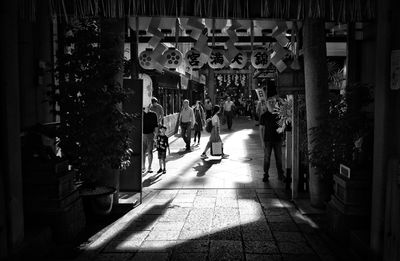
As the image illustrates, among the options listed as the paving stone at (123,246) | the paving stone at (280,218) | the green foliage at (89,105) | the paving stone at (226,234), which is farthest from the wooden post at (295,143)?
the paving stone at (123,246)

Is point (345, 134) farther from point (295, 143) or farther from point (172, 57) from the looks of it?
point (172, 57)

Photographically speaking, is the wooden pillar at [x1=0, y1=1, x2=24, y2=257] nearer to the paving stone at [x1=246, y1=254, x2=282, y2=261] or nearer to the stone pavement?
the stone pavement

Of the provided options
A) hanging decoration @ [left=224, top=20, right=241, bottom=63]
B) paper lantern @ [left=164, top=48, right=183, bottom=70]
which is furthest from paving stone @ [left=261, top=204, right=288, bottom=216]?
paper lantern @ [left=164, top=48, right=183, bottom=70]

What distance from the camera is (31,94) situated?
8062mm

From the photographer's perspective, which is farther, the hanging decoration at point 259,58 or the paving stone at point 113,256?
the hanging decoration at point 259,58

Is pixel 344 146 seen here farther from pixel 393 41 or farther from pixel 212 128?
pixel 212 128

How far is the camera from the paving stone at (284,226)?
760cm

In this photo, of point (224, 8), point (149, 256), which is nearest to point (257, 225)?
point (149, 256)

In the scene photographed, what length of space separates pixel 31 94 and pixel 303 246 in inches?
223

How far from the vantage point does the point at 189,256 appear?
6.18 metres

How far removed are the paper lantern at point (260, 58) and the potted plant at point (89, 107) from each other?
4586mm

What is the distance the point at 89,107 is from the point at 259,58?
5523mm

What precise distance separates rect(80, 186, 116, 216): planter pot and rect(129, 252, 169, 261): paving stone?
2.10 metres

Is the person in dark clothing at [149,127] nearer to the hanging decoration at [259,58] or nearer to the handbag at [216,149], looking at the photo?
the handbag at [216,149]
